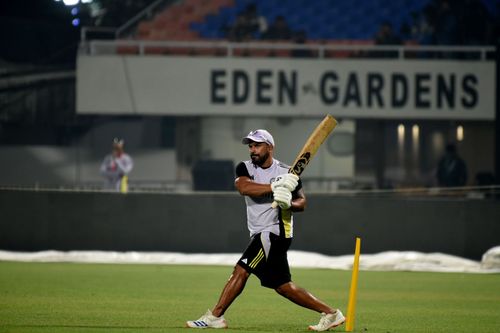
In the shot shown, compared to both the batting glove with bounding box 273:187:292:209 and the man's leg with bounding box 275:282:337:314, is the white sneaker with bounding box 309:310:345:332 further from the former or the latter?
the batting glove with bounding box 273:187:292:209

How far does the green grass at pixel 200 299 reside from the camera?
993 cm

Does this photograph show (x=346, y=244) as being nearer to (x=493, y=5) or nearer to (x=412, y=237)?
(x=412, y=237)

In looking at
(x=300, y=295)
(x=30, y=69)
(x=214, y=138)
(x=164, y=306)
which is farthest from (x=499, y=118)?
(x=300, y=295)

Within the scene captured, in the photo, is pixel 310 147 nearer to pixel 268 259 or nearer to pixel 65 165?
pixel 268 259

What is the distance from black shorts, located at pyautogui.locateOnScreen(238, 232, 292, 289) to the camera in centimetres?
923

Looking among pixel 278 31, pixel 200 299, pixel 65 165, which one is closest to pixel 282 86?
pixel 278 31

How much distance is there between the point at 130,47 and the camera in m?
28.8

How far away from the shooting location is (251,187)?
9023 millimetres

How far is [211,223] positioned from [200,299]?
257 inches

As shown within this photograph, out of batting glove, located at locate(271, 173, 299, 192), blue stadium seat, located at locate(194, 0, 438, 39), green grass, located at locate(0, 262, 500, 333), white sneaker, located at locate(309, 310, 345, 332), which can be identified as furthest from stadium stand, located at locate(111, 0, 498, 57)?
batting glove, located at locate(271, 173, 299, 192)

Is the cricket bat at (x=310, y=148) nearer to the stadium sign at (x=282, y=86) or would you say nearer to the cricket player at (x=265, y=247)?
the cricket player at (x=265, y=247)

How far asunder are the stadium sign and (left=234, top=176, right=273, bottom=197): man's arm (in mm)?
18256

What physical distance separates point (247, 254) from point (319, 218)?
32.7 ft

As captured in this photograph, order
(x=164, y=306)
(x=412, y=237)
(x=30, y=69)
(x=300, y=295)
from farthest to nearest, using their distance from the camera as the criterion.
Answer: (x=30, y=69) < (x=412, y=237) < (x=164, y=306) < (x=300, y=295)
